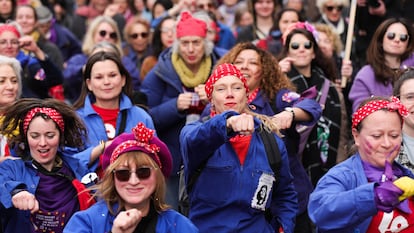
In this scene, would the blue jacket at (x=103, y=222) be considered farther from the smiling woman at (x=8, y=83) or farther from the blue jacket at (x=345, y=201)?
the smiling woman at (x=8, y=83)

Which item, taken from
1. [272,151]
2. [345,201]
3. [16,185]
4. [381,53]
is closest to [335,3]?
[381,53]

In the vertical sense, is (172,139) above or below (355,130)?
below

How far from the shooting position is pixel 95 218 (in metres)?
5.67

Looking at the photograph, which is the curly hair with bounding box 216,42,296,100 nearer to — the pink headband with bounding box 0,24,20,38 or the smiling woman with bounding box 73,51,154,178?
the smiling woman with bounding box 73,51,154,178

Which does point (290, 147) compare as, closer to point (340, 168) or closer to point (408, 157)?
point (408, 157)

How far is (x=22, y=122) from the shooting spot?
707 cm

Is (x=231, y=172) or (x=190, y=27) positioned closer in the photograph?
(x=231, y=172)

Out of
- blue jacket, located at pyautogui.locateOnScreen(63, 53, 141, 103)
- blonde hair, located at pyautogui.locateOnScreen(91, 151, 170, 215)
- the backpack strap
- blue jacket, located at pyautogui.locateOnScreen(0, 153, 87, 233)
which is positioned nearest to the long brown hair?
blue jacket, located at pyautogui.locateOnScreen(0, 153, 87, 233)

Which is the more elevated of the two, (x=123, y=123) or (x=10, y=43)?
(x=10, y=43)

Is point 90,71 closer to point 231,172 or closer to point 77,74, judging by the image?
point 231,172

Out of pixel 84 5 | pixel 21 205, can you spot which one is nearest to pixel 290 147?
pixel 21 205

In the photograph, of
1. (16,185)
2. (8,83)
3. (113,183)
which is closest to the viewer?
(113,183)

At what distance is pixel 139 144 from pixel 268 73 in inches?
97.8

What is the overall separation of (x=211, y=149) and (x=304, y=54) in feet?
10.4
